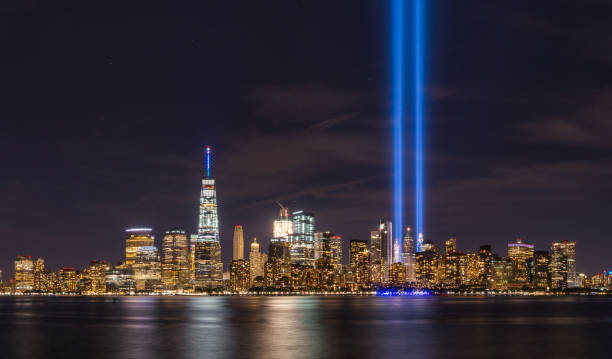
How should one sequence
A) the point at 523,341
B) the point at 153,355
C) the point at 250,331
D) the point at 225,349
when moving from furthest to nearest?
the point at 250,331 → the point at 523,341 → the point at 225,349 → the point at 153,355

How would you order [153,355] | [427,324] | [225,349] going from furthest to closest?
[427,324], [225,349], [153,355]

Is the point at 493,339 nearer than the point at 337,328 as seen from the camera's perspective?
Yes

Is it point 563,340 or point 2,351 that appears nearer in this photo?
point 2,351

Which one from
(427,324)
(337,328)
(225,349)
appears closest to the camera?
(225,349)

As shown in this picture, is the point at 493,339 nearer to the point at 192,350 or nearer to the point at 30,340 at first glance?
the point at 192,350

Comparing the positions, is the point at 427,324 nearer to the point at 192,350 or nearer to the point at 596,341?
the point at 596,341

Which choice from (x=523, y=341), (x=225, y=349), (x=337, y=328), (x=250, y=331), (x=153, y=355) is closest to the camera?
(x=153, y=355)

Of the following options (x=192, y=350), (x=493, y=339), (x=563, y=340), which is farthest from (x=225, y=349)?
(x=563, y=340)

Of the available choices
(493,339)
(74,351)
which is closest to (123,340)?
(74,351)

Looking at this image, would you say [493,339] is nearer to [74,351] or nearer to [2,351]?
[74,351]
